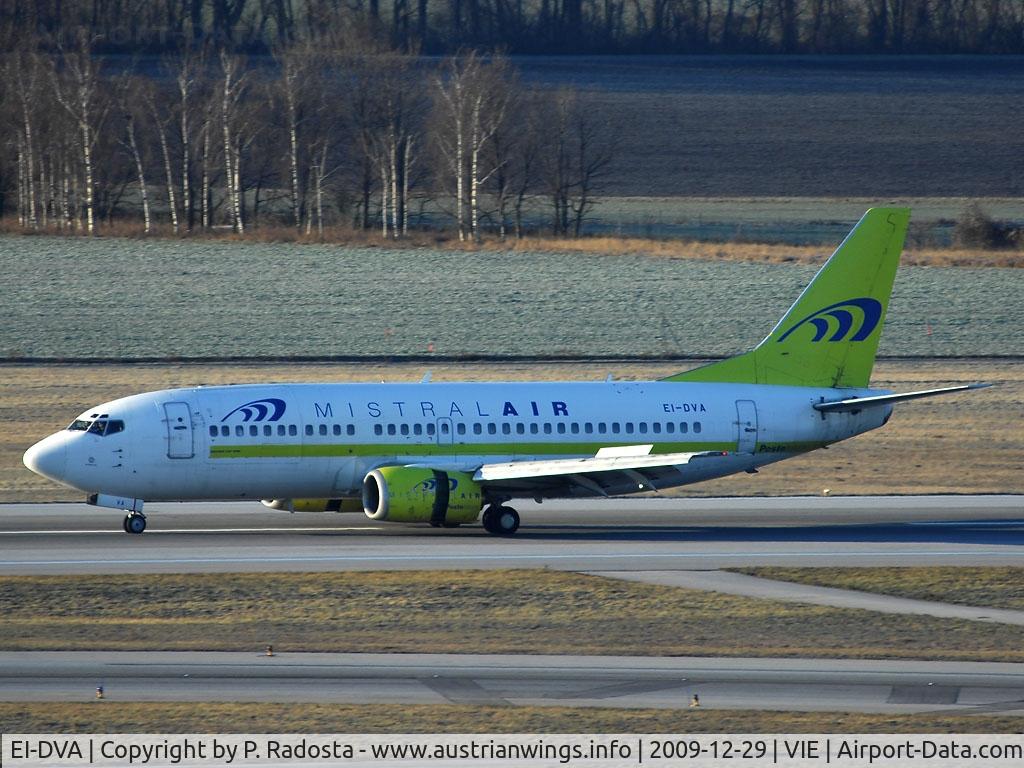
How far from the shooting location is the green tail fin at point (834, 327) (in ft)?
141

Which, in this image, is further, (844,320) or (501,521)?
(844,320)

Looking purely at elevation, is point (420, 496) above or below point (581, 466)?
below

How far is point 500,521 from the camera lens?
38875mm

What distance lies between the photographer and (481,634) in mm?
27016

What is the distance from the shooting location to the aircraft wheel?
1528 inches

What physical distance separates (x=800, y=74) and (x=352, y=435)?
115 meters

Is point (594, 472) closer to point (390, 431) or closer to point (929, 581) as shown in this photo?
point (390, 431)

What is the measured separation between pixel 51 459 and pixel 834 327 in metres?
20.2

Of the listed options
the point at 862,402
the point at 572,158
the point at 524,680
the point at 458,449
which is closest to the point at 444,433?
the point at 458,449

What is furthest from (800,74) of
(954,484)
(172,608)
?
(172,608)

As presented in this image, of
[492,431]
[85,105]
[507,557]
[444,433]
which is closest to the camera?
[507,557]

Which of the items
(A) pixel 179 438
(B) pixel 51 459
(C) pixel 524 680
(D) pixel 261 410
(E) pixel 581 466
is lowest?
(E) pixel 581 466

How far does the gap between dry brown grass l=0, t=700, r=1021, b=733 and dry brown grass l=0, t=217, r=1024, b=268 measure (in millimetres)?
72417

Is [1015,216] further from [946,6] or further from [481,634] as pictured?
[481,634]
